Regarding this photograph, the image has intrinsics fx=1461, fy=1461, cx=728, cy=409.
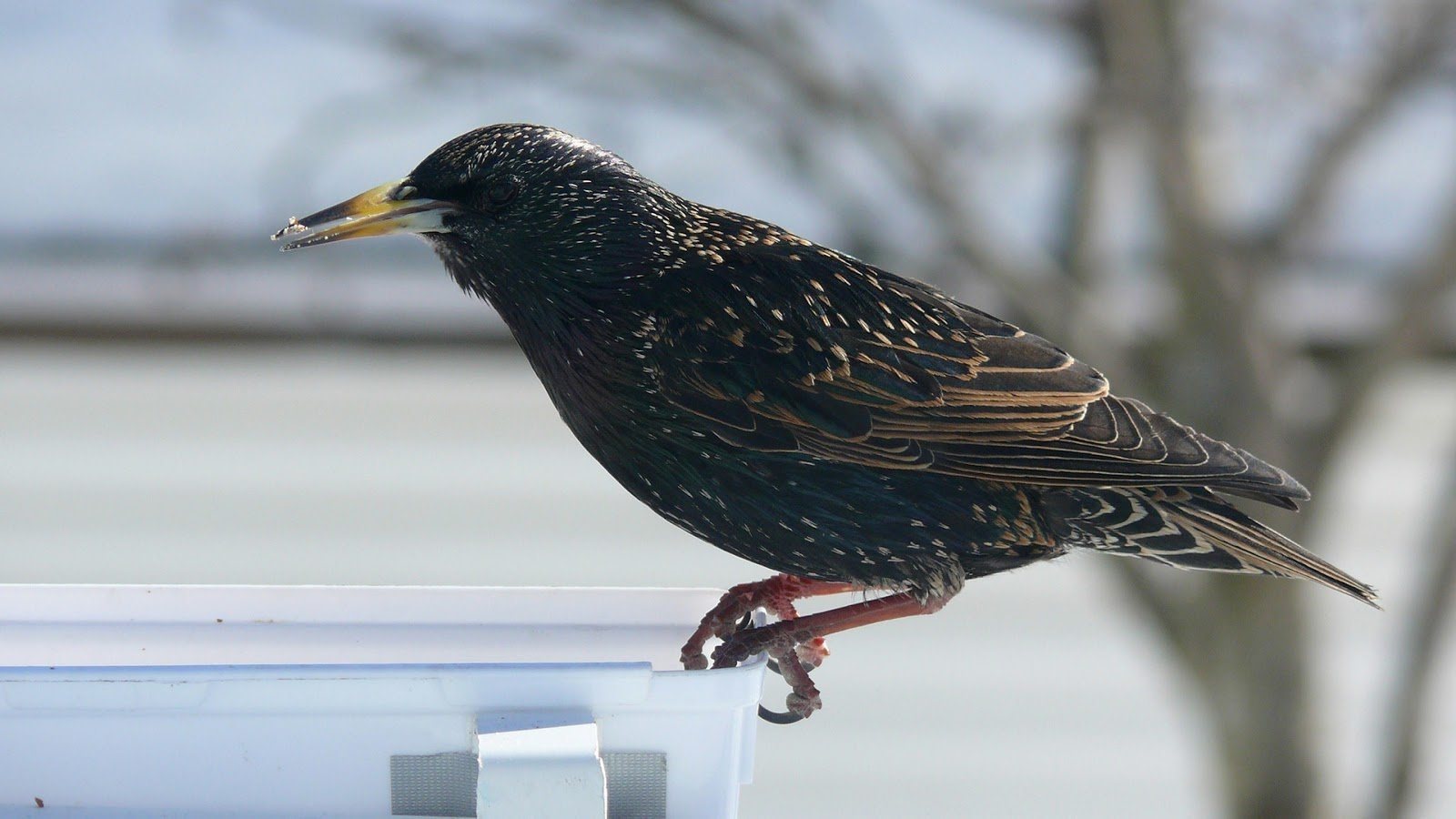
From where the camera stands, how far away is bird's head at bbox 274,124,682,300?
1766 mm

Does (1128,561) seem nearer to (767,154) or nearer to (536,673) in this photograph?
(767,154)

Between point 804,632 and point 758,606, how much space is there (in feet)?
0.40

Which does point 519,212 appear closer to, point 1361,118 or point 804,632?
point 804,632

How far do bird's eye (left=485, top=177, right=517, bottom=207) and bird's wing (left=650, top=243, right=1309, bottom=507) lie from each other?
22 cm

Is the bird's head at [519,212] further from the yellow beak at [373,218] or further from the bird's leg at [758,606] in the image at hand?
the bird's leg at [758,606]

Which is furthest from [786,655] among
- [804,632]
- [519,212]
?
[519,212]

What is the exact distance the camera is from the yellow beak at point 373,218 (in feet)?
5.52

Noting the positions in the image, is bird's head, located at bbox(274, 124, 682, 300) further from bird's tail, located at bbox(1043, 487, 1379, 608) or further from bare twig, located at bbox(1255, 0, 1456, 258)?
bare twig, located at bbox(1255, 0, 1456, 258)

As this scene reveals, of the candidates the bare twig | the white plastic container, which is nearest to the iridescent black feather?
the white plastic container

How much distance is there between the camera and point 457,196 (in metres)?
1.79

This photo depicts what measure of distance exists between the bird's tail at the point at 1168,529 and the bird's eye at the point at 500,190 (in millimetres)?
780

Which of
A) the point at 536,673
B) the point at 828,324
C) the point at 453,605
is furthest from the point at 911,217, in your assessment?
the point at 536,673

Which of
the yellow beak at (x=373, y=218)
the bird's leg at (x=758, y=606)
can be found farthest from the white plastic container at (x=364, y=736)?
the yellow beak at (x=373, y=218)

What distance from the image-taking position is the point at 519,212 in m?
1.80
